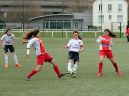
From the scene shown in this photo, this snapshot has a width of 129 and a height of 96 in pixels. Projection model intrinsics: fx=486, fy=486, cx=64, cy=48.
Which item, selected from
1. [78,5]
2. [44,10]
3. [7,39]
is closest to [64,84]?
[7,39]

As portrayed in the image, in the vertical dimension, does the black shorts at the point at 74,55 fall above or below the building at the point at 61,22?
below

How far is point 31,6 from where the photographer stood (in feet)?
374

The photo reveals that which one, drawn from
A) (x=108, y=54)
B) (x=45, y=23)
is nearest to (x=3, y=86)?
(x=108, y=54)

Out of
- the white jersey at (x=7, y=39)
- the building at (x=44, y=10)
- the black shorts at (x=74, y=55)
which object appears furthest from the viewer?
the building at (x=44, y=10)

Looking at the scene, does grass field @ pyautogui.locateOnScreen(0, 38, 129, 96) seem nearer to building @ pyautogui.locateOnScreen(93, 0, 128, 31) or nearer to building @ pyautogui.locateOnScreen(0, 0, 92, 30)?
building @ pyautogui.locateOnScreen(0, 0, 92, 30)

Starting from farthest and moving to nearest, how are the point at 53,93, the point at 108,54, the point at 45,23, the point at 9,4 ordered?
the point at 9,4
the point at 45,23
the point at 108,54
the point at 53,93

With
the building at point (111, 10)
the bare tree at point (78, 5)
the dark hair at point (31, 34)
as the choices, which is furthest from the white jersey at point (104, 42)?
the bare tree at point (78, 5)

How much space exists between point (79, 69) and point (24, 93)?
6418mm

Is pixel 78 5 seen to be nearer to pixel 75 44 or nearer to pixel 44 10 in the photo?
pixel 44 10

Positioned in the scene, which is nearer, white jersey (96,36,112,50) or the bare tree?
white jersey (96,36,112,50)

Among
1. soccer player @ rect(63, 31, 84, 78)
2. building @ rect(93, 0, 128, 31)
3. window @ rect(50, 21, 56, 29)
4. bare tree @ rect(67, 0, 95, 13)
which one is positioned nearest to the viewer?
soccer player @ rect(63, 31, 84, 78)

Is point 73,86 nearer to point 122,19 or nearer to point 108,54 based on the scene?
point 108,54

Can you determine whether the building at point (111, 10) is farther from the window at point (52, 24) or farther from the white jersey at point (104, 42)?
the white jersey at point (104, 42)

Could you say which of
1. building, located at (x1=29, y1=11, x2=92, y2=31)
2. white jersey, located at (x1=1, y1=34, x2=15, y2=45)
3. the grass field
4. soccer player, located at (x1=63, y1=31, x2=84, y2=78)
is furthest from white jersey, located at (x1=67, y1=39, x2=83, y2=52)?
building, located at (x1=29, y1=11, x2=92, y2=31)
